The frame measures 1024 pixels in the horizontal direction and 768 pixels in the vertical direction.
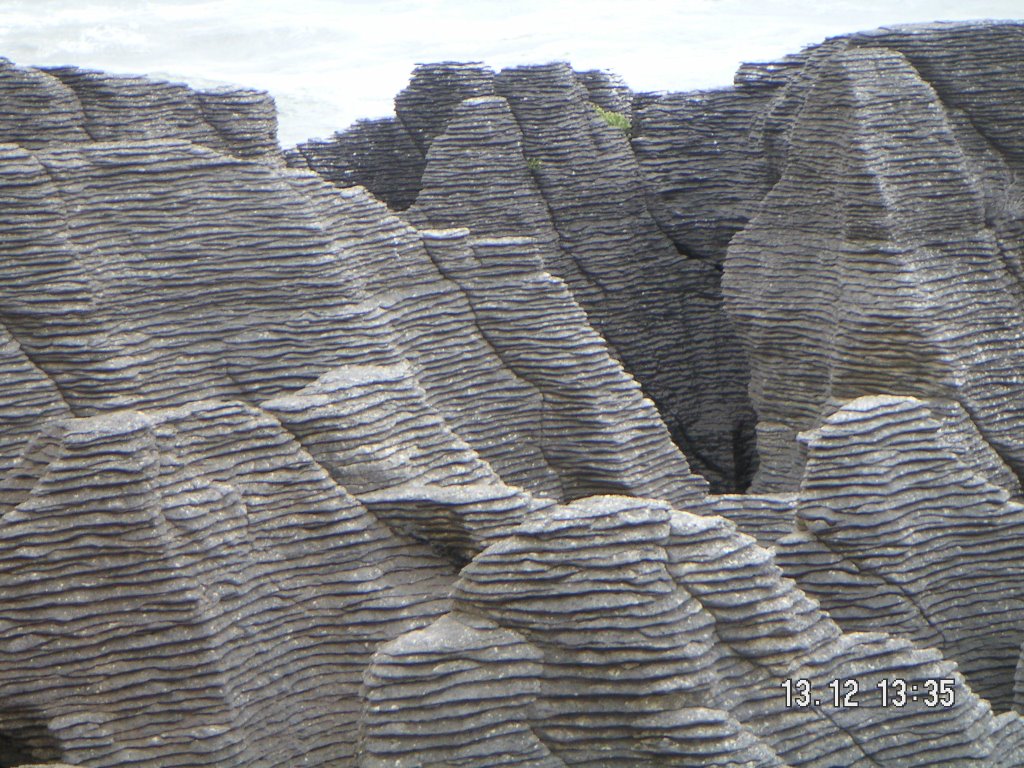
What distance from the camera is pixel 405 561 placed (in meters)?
13.1

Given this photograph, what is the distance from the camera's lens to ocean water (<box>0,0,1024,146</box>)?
164ft

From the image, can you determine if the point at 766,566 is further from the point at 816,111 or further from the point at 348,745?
the point at 816,111

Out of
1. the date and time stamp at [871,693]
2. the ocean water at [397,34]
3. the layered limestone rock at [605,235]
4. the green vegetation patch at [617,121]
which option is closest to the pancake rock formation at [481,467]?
the date and time stamp at [871,693]

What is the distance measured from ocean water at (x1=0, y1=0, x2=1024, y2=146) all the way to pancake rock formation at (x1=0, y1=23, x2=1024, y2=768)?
99.1 feet

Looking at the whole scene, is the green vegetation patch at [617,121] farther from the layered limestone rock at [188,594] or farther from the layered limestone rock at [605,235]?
the layered limestone rock at [188,594]

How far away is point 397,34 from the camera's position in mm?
55156

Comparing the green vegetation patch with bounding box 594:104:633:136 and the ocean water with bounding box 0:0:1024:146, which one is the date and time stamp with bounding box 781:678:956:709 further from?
the ocean water with bounding box 0:0:1024:146

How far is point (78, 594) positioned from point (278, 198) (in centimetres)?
588

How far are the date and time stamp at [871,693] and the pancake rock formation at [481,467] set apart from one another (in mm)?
27

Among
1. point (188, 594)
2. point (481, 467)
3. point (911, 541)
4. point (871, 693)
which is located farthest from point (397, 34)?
point (871, 693)

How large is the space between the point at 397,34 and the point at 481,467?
1765 inches

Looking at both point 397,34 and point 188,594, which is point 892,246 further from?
point 397,34

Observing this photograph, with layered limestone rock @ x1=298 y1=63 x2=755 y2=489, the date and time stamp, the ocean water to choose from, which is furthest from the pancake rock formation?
the ocean water

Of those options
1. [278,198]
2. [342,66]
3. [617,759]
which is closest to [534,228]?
[278,198]
